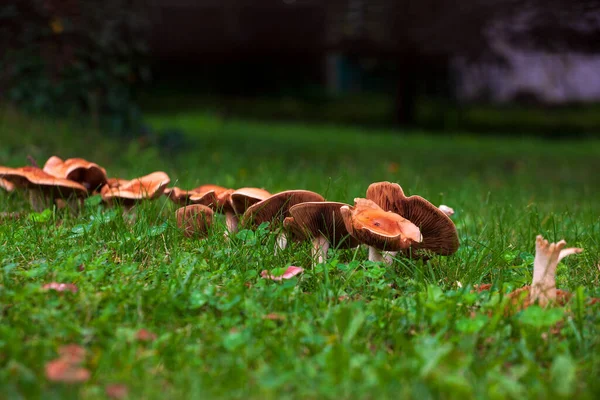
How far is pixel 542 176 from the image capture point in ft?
27.4

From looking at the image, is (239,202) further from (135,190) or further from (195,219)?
(135,190)

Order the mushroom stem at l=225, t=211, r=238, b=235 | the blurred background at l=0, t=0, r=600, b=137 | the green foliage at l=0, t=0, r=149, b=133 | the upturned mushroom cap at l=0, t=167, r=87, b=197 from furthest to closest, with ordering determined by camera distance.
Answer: the blurred background at l=0, t=0, r=600, b=137 → the green foliage at l=0, t=0, r=149, b=133 → the upturned mushroom cap at l=0, t=167, r=87, b=197 → the mushroom stem at l=225, t=211, r=238, b=235

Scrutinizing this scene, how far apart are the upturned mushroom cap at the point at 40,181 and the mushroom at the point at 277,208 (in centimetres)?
100

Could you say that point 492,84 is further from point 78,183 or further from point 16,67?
point 78,183

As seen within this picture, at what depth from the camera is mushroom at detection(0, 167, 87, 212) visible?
10.6ft

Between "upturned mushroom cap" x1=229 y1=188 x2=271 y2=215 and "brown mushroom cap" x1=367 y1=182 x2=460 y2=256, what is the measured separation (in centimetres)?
49

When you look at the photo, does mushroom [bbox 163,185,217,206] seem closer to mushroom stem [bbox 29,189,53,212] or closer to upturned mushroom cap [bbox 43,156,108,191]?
upturned mushroom cap [bbox 43,156,108,191]

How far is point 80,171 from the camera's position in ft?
11.2

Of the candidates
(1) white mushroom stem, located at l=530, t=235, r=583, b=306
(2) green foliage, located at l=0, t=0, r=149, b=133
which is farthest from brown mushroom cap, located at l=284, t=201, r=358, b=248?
(2) green foliage, located at l=0, t=0, r=149, b=133

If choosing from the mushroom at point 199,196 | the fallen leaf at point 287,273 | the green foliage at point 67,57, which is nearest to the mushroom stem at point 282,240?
the fallen leaf at point 287,273

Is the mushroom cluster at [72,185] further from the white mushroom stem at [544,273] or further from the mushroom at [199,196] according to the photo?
the white mushroom stem at [544,273]

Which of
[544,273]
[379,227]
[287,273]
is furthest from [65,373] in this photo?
[544,273]

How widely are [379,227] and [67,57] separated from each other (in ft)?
20.1

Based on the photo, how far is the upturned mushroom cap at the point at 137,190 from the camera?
3238 millimetres
